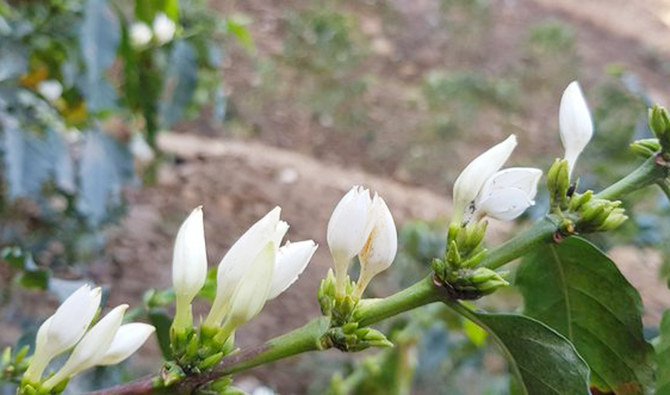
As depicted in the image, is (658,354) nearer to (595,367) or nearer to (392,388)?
(595,367)

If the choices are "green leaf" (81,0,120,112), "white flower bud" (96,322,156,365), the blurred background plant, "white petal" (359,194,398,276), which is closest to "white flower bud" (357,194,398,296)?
"white petal" (359,194,398,276)

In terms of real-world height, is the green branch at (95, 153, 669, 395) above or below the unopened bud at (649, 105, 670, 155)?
below

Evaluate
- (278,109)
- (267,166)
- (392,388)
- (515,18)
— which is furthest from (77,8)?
(515,18)

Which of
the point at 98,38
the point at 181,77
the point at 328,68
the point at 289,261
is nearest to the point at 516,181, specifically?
the point at 289,261

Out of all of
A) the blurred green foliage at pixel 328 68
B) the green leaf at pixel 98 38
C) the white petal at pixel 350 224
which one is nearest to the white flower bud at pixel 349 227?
the white petal at pixel 350 224

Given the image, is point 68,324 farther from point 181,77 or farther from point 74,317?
point 181,77

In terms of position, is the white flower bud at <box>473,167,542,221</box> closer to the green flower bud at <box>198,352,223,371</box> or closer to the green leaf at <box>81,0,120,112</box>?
Result: the green flower bud at <box>198,352,223,371</box>
